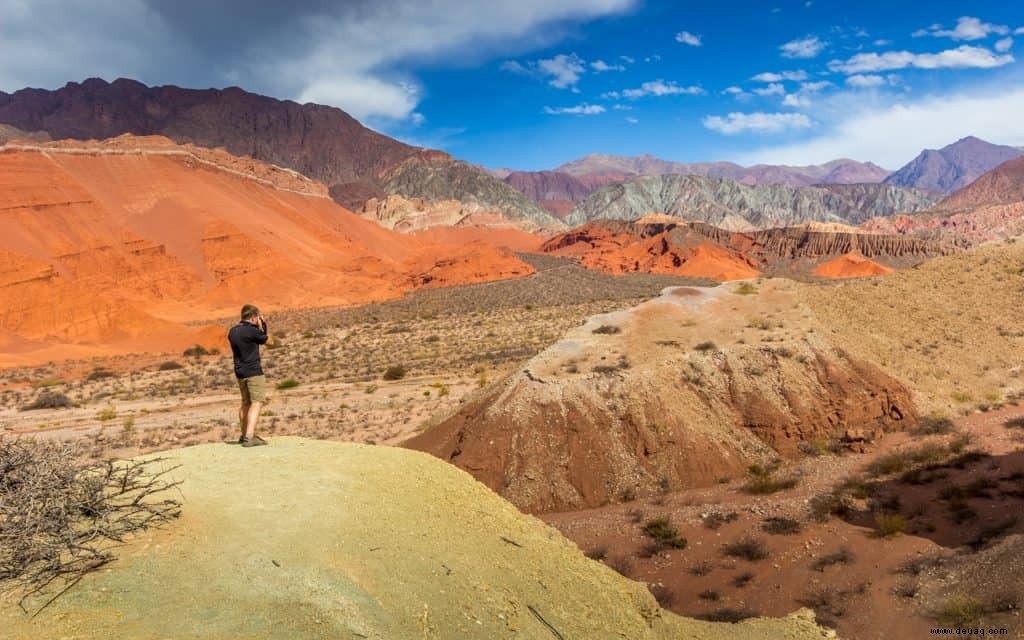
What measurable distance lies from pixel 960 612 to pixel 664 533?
14.0 ft

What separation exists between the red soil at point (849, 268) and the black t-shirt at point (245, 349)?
88724 millimetres

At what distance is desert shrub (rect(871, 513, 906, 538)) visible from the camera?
8.55 m

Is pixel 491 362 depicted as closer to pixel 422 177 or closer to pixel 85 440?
pixel 85 440

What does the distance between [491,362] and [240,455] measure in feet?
71.8

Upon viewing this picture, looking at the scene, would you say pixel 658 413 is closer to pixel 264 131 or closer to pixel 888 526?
pixel 888 526

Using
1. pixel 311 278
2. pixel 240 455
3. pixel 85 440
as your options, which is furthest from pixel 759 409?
pixel 311 278

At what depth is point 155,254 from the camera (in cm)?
5816

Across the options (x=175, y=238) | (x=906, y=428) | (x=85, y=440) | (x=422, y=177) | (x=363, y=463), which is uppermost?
(x=422, y=177)

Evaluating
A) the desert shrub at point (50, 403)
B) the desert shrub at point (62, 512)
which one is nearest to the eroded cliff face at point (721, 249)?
the desert shrub at point (50, 403)

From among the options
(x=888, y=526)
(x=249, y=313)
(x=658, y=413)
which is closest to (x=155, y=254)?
(x=658, y=413)

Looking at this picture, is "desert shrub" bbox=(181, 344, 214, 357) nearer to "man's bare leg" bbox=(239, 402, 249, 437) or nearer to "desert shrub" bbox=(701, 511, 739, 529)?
"man's bare leg" bbox=(239, 402, 249, 437)

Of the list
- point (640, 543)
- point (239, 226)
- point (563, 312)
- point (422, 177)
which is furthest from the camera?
point (422, 177)

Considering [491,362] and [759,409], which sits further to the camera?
[491,362]

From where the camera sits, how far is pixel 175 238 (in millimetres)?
61594
